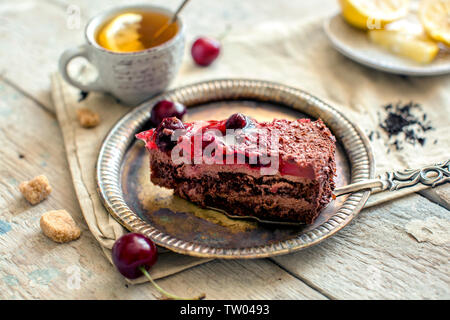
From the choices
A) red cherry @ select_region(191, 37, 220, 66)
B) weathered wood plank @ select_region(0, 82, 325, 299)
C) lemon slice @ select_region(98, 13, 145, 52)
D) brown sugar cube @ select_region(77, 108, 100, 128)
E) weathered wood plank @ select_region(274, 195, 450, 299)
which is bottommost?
weathered wood plank @ select_region(0, 82, 325, 299)

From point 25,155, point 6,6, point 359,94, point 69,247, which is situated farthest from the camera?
point 6,6

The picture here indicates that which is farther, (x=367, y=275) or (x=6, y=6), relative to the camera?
(x=6, y=6)

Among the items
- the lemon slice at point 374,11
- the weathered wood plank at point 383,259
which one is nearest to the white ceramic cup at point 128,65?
the lemon slice at point 374,11

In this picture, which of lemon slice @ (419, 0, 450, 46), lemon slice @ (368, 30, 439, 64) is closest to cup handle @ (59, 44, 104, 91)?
lemon slice @ (368, 30, 439, 64)

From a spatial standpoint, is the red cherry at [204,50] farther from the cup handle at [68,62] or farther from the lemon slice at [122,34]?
the cup handle at [68,62]

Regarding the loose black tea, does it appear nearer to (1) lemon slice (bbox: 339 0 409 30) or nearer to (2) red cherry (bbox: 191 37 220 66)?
(1) lemon slice (bbox: 339 0 409 30)

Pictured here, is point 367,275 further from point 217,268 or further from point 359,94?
point 359,94

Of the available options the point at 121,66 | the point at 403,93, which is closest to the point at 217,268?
the point at 121,66

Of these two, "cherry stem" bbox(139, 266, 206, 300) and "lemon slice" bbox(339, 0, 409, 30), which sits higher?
"lemon slice" bbox(339, 0, 409, 30)
